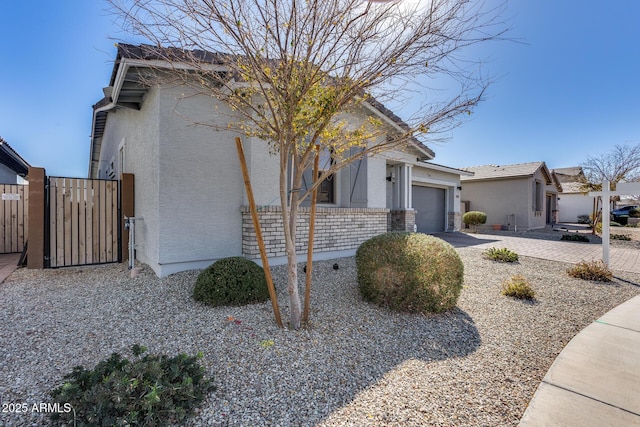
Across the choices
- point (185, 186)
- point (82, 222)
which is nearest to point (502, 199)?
point (185, 186)

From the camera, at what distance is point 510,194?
18344 millimetres

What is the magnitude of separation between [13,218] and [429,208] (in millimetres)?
16072

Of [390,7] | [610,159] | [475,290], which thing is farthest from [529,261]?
[610,159]

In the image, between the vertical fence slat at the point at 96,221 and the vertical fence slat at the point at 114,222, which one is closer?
the vertical fence slat at the point at 96,221

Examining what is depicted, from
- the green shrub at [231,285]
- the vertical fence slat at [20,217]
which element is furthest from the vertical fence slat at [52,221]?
Result: the green shrub at [231,285]

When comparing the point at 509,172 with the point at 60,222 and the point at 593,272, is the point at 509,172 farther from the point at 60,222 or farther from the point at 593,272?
the point at 60,222

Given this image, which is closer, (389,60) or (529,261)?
(389,60)

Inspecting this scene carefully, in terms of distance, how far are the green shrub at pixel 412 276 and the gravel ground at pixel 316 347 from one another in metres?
0.19

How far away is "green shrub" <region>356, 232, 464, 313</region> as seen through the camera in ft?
13.0

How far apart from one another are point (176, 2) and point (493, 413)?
4629mm

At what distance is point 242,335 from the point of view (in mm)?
3176

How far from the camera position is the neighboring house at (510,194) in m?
17.8

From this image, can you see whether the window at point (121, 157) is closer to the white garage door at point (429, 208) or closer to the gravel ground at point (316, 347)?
the gravel ground at point (316, 347)

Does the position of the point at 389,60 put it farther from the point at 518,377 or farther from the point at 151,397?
the point at 151,397
